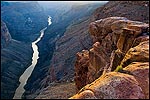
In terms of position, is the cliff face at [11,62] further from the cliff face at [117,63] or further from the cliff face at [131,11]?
the cliff face at [117,63]

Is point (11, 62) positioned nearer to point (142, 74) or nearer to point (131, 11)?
point (131, 11)

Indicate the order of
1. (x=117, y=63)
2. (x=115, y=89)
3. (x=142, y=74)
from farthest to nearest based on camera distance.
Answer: (x=117, y=63) → (x=142, y=74) → (x=115, y=89)

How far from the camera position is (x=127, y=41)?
115 ft

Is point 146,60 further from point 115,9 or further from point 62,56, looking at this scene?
point 62,56

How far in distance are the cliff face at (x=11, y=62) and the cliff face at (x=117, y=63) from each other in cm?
5785

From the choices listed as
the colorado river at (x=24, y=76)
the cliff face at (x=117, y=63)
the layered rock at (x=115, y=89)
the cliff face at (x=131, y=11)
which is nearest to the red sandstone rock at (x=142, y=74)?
the cliff face at (x=117, y=63)

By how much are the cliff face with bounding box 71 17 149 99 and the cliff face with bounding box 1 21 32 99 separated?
190 feet

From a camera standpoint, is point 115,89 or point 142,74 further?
point 142,74

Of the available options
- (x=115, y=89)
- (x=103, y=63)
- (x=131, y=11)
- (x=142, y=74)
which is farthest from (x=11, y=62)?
(x=115, y=89)

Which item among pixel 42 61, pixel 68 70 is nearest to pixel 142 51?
pixel 68 70

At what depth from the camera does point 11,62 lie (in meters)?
140

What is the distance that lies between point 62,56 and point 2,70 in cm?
2577

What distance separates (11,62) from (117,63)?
111179 millimetres

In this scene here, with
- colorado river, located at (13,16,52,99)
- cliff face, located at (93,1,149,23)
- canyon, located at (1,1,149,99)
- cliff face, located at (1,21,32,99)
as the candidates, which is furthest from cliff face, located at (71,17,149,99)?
cliff face, located at (1,21,32,99)
